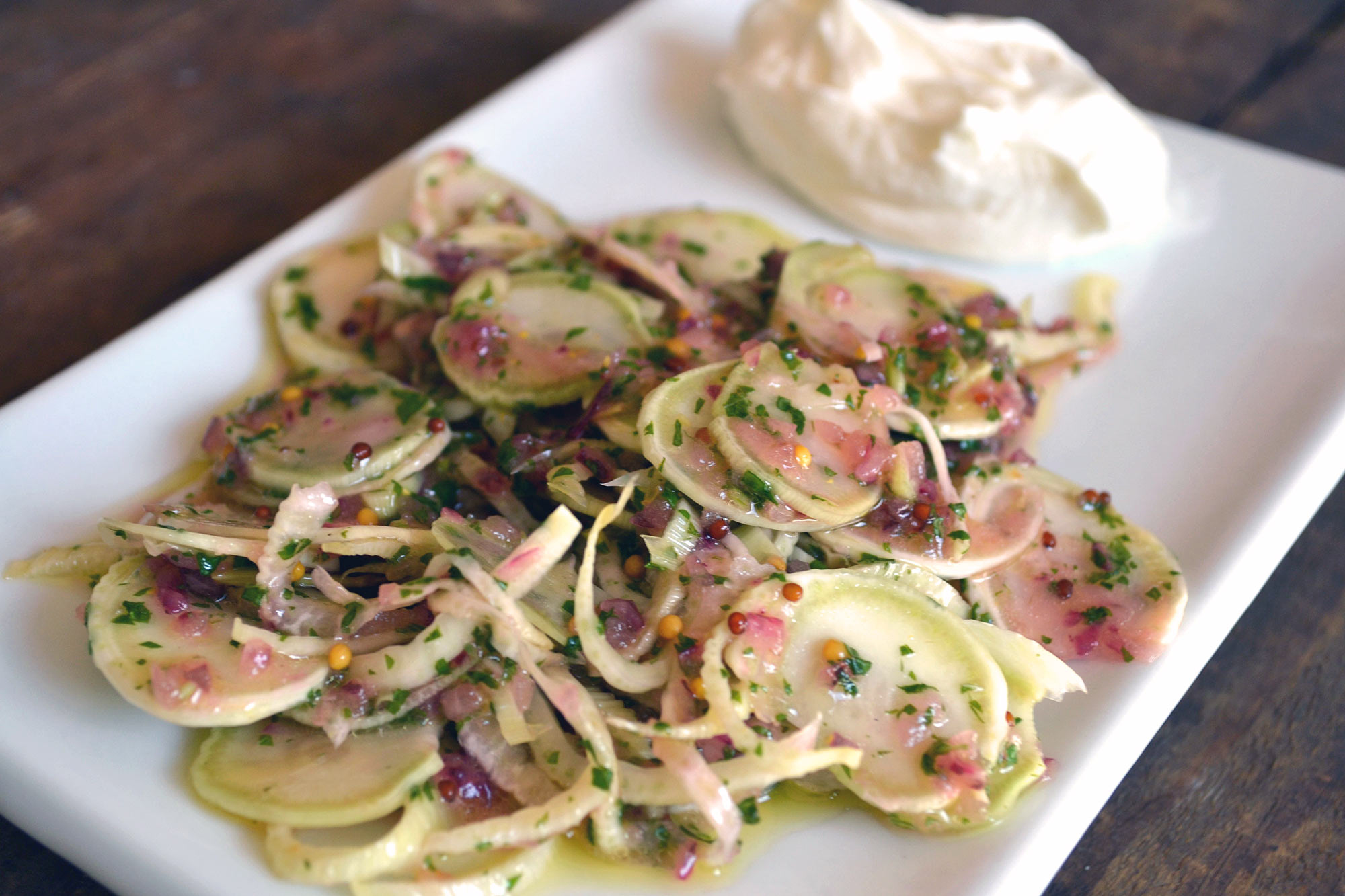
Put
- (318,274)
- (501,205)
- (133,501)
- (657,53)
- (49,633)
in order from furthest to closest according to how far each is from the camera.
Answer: (657,53), (501,205), (318,274), (133,501), (49,633)

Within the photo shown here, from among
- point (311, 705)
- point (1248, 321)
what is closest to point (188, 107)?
point (311, 705)

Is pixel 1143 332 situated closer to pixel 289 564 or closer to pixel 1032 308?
pixel 1032 308

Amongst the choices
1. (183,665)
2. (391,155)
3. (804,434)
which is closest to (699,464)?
(804,434)

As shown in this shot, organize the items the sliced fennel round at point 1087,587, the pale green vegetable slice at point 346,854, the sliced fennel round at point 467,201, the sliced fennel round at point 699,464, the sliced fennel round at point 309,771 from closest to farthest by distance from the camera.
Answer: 1. the pale green vegetable slice at point 346,854
2. the sliced fennel round at point 309,771
3. the sliced fennel round at point 699,464
4. the sliced fennel round at point 1087,587
5. the sliced fennel round at point 467,201

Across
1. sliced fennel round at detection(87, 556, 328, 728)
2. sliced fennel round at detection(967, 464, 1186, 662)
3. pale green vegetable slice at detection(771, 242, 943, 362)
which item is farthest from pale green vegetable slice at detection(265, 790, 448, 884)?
pale green vegetable slice at detection(771, 242, 943, 362)

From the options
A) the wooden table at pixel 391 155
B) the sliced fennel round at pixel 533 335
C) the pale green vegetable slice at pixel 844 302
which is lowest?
the wooden table at pixel 391 155

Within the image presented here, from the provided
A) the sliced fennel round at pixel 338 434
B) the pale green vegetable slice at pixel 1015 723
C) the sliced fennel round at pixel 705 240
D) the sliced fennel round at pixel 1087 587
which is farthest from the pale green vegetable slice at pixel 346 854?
the sliced fennel round at pixel 705 240

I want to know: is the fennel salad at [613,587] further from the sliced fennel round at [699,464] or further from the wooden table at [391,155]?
the wooden table at [391,155]

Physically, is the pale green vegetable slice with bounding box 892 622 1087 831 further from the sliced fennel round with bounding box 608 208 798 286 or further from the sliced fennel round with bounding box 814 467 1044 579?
the sliced fennel round with bounding box 608 208 798 286

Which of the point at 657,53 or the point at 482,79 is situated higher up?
the point at 657,53
